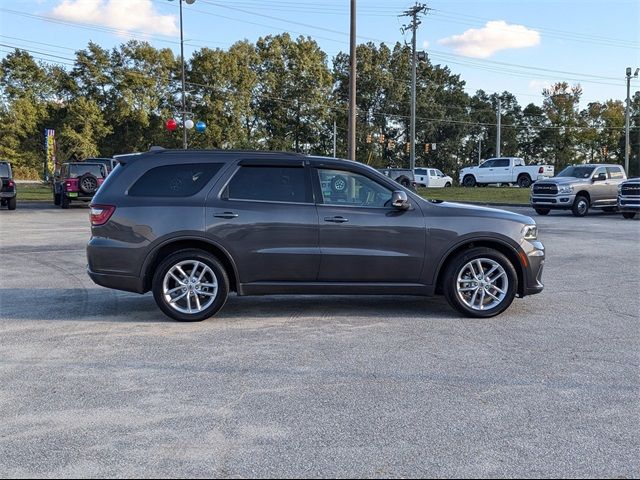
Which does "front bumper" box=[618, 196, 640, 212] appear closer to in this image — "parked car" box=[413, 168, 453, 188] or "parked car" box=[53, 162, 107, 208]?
"parked car" box=[53, 162, 107, 208]

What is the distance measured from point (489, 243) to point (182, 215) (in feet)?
11.0

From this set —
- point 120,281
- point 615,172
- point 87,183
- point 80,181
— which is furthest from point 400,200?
point 80,181

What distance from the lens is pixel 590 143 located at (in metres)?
96.6

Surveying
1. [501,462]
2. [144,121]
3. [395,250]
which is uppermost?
[144,121]

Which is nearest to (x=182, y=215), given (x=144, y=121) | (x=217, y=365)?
(x=217, y=365)

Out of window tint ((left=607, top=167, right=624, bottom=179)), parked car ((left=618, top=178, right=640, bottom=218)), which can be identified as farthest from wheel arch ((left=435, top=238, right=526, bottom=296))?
window tint ((left=607, top=167, right=624, bottom=179))

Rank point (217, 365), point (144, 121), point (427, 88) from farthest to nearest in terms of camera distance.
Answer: point (427, 88)
point (144, 121)
point (217, 365)

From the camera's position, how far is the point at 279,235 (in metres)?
7.17

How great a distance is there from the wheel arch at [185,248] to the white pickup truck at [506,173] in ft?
144

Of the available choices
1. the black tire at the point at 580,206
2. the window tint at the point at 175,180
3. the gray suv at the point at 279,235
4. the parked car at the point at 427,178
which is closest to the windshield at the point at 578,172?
the black tire at the point at 580,206

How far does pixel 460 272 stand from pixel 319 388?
294 cm

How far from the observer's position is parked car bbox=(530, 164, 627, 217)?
81.8 ft

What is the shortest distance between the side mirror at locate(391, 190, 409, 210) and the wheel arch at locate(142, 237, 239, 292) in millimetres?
1832

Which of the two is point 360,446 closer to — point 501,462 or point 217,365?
point 501,462
